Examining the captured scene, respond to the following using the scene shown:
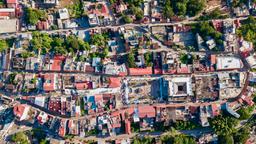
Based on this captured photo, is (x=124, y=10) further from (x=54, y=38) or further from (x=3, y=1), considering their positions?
(x=3, y=1)

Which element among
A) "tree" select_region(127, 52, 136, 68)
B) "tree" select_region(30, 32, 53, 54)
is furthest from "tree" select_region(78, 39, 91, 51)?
"tree" select_region(127, 52, 136, 68)

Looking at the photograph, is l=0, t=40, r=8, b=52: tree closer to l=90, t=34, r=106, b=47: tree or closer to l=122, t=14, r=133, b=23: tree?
l=90, t=34, r=106, b=47: tree

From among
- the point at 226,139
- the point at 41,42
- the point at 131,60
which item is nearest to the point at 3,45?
the point at 41,42

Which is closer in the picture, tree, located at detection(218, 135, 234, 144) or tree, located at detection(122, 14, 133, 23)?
tree, located at detection(218, 135, 234, 144)

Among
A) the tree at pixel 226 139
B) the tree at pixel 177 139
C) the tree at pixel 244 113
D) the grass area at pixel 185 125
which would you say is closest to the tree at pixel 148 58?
the grass area at pixel 185 125

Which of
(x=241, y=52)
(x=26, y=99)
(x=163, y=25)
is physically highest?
(x=163, y=25)

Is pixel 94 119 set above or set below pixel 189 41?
below

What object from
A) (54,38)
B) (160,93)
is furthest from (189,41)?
(54,38)

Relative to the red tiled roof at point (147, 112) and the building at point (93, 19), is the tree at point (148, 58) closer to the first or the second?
the red tiled roof at point (147, 112)
